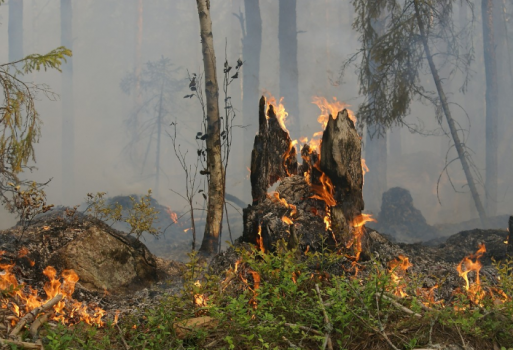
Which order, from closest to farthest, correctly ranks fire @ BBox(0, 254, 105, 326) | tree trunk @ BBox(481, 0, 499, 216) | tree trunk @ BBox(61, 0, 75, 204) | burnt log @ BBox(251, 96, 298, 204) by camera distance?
fire @ BBox(0, 254, 105, 326), burnt log @ BBox(251, 96, 298, 204), tree trunk @ BBox(481, 0, 499, 216), tree trunk @ BBox(61, 0, 75, 204)

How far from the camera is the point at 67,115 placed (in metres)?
29.3

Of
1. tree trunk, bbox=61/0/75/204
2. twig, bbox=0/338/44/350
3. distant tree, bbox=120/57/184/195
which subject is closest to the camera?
twig, bbox=0/338/44/350

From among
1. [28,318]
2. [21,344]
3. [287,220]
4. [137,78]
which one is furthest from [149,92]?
[21,344]

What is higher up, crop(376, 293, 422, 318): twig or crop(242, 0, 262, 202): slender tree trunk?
crop(242, 0, 262, 202): slender tree trunk

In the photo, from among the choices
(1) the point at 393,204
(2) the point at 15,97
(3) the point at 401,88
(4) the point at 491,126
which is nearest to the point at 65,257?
(2) the point at 15,97

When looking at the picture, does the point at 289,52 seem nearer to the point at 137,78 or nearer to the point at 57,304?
the point at 137,78

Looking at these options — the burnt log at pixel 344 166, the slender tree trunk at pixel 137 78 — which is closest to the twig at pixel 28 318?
the burnt log at pixel 344 166

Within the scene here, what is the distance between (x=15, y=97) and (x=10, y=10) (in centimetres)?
2638

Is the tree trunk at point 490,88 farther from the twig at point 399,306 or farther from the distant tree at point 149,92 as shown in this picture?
the distant tree at point 149,92

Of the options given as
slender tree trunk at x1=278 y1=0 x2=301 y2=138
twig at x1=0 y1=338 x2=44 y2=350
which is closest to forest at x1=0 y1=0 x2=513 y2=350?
twig at x1=0 y1=338 x2=44 y2=350

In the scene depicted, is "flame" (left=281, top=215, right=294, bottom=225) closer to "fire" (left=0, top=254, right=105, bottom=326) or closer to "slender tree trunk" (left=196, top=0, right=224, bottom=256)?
"fire" (left=0, top=254, right=105, bottom=326)

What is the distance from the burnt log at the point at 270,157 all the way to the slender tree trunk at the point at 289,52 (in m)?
18.9

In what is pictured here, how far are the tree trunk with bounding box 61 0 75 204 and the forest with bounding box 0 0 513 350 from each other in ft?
0.43

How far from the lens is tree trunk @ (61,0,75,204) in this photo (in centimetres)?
2830
